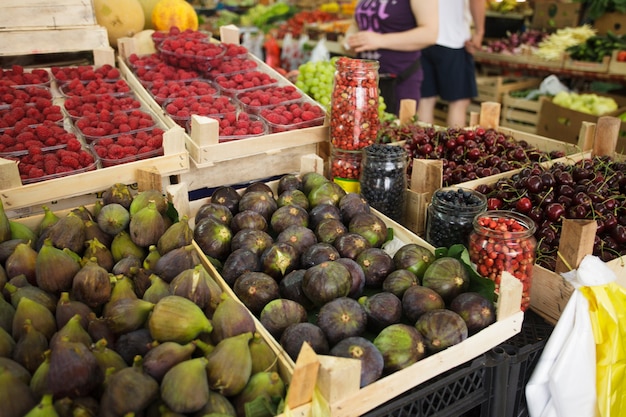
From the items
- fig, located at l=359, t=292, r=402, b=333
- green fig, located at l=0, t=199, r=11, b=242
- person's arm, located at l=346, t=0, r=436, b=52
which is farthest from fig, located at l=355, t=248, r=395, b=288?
person's arm, located at l=346, t=0, r=436, b=52

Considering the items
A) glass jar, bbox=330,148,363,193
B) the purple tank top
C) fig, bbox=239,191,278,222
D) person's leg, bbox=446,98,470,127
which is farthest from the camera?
person's leg, bbox=446,98,470,127

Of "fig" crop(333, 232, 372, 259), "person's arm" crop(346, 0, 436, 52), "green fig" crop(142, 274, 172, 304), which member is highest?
"person's arm" crop(346, 0, 436, 52)

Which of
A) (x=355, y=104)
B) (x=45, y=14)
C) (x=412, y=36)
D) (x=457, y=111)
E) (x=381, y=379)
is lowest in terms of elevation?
(x=457, y=111)

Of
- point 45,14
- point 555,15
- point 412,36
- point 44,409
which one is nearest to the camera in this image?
point 44,409

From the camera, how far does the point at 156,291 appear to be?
3.67 ft

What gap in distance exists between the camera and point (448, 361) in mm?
1158

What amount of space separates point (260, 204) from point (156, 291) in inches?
21.9

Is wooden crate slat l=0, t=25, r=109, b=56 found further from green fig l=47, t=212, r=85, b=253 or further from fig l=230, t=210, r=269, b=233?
fig l=230, t=210, r=269, b=233

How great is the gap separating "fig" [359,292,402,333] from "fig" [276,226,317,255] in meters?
0.26

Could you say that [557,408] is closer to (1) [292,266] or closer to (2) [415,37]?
(1) [292,266]

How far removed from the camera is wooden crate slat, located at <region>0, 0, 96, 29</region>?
248 centimetres

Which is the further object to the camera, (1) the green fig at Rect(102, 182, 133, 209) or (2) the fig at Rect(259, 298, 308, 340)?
(1) the green fig at Rect(102, 182, 133, 209)

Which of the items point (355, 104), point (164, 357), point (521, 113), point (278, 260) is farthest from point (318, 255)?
point (521, 113)

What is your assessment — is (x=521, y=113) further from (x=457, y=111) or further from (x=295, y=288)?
(x=295, y=288)
